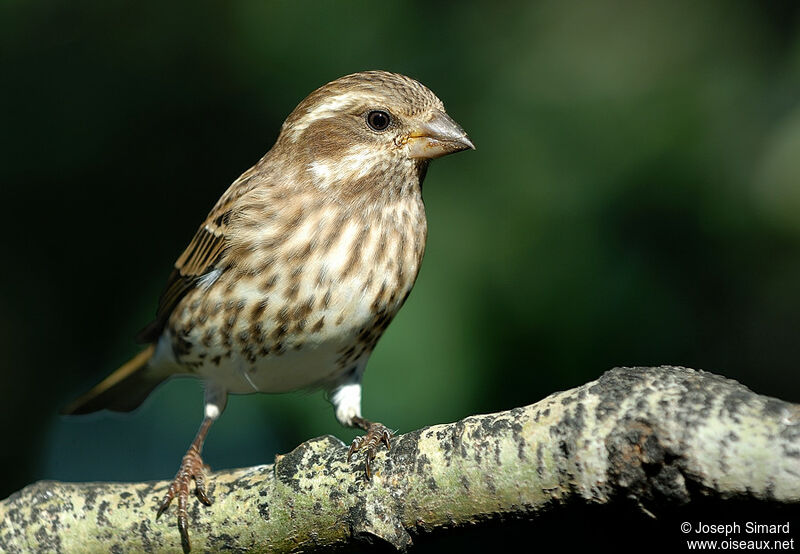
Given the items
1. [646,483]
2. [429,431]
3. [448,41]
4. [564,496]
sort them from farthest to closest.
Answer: [448,41]
[429,431]
[564,496]
[646,483]

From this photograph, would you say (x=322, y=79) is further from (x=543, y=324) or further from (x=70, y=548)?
(x=70, y=548)

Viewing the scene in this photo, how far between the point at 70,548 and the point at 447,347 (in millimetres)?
1433

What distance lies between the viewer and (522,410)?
2340 mm

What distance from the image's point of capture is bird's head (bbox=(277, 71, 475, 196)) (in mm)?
3572

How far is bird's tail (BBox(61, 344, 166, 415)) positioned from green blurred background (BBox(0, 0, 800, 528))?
0.08m

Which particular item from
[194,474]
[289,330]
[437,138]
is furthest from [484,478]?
[437,138]

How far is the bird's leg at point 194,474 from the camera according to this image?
2.88 metres

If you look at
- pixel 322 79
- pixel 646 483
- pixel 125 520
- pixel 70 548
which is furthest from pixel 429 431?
pixel 322 79

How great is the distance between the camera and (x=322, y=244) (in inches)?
139

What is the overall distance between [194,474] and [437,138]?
1.43 m

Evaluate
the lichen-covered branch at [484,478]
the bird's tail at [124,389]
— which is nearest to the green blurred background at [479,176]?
the bird's tail at [124,389]

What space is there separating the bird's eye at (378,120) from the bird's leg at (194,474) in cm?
127

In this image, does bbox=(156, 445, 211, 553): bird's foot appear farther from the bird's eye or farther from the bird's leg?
the bird's eye

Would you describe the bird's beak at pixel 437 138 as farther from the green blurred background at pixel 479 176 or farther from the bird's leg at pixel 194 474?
the bird's leg at pixel 194 474
